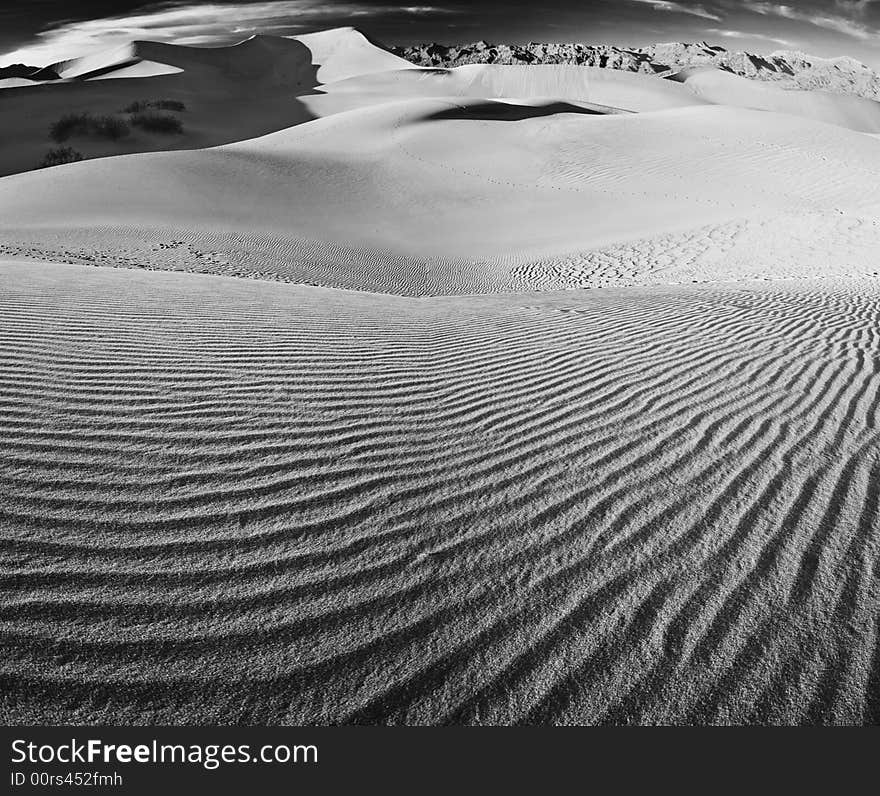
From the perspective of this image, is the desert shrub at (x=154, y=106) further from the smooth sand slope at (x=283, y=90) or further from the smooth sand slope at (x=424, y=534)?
the smooth sand slope at (x=424, y=534)

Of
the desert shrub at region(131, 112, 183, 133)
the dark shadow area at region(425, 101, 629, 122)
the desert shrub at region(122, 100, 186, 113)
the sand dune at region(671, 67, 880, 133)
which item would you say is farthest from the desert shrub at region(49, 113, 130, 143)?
the sand dune at region(671, 67, 880, 133)

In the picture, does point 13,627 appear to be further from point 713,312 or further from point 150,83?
point 150,83

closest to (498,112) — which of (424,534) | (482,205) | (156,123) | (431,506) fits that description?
(482,205)

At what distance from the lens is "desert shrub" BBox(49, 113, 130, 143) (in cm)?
3634

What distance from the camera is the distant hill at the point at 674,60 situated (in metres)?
114

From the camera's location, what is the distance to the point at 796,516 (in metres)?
3.40

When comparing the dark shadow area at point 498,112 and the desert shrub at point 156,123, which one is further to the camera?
the desert shrub at point 156,123

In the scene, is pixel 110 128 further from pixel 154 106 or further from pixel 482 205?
pixel 482 205

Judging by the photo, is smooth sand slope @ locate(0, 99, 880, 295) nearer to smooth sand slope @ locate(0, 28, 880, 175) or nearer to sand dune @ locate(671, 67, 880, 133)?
smooth sand slope @ locate(0, 28, 880, 175)

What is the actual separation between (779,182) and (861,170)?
9.16 ft

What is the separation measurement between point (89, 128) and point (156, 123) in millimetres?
3545

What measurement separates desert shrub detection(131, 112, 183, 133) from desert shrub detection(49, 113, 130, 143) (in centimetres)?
93

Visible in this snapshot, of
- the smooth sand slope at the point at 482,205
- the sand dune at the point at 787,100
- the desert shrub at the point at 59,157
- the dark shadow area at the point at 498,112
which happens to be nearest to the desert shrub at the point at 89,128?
the desert shrub at the point at 59,157

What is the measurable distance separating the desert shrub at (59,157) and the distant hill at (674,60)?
95.4m
